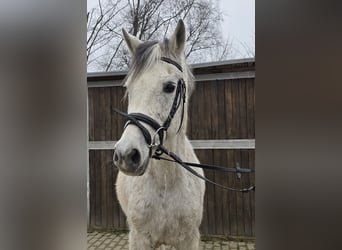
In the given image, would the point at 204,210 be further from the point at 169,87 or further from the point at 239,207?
the point at 169,87

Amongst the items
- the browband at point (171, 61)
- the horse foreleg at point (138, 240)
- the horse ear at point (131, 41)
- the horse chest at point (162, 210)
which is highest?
the horse ear at point (131, 41)

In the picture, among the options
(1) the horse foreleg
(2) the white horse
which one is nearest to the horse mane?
(2) the white horse

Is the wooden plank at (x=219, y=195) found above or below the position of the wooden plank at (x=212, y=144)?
below

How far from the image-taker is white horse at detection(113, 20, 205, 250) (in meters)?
0.70

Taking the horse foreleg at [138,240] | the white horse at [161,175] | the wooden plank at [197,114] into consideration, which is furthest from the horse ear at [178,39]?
the horse foreleg at [138,240]

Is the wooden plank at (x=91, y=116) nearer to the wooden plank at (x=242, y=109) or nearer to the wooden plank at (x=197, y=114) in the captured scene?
the wooden plank at (x=197, y=114)

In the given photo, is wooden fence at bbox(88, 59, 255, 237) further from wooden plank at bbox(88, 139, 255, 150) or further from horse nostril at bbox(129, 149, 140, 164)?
horse nostril at bbox(129, 149, 140, 164)

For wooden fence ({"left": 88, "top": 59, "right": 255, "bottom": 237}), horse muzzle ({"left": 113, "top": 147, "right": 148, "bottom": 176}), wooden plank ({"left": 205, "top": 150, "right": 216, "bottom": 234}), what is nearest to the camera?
horse muzzle ({"left": 113, "top": 147, "right": 148, "bottom": 176})

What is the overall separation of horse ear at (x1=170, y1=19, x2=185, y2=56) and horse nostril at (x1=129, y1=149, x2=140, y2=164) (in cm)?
29

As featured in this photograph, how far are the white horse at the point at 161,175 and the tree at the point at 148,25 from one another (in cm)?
2

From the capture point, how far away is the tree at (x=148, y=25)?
66 cm

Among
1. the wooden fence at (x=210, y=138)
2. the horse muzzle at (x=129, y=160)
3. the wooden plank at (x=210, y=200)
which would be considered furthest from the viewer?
the wooden plank at (x=210, y=200)
